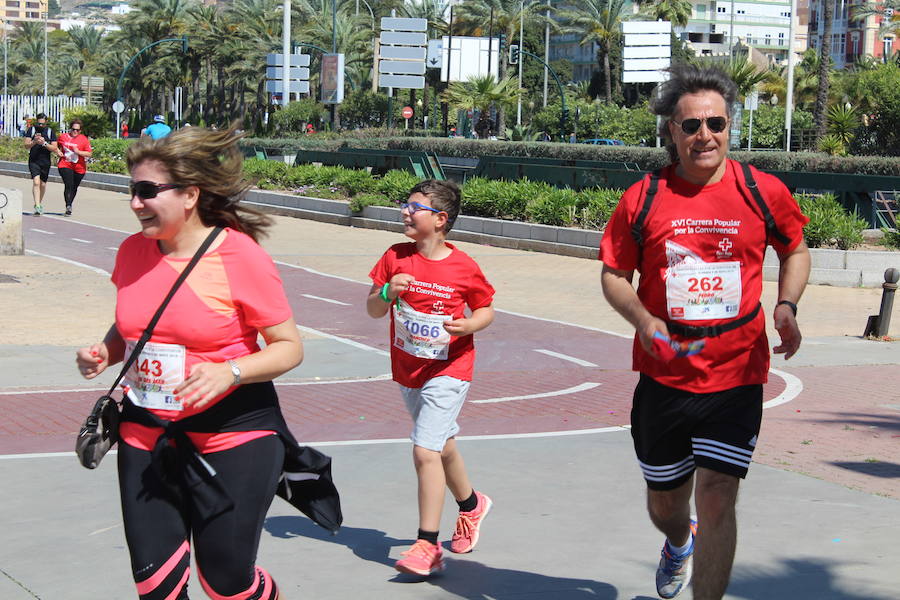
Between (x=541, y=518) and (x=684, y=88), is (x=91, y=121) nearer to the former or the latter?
(x=541, y=518)

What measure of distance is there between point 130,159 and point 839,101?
64.7 metres

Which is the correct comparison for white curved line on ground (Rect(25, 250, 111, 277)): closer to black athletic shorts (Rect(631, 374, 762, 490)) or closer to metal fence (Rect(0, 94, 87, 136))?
black athletic shorts (Rect(631, 374, 762, 490))

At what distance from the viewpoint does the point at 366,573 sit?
5031 millimetres

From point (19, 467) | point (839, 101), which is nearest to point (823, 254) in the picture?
point (19, 467)

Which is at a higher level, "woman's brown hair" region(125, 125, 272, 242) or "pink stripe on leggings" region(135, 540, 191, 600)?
"woman's brown hair" region(125, 125, 272, 242)

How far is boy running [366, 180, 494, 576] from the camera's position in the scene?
5102 millimetres

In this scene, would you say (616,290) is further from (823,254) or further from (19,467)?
(823,254)

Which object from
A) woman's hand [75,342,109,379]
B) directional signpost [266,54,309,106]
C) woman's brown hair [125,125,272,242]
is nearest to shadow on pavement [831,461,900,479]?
woman's brown hair [125,125,272,242]

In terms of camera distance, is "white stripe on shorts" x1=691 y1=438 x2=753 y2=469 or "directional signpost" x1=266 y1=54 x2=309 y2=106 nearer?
"white stripe on shorts" x1=691 y1=438 x2=753 y2=469

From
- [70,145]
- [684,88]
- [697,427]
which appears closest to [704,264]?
[697,427]

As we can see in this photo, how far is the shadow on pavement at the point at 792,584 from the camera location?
4785mm

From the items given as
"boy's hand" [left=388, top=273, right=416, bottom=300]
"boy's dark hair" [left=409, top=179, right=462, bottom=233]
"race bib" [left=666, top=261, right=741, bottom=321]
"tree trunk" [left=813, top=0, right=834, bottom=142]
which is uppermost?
"tree trunk" [left=813, top=0, right=834, bottom=142]

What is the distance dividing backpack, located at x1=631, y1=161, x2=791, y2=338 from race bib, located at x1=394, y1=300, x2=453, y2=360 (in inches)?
49.7

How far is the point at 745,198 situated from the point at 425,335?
1.59 m
